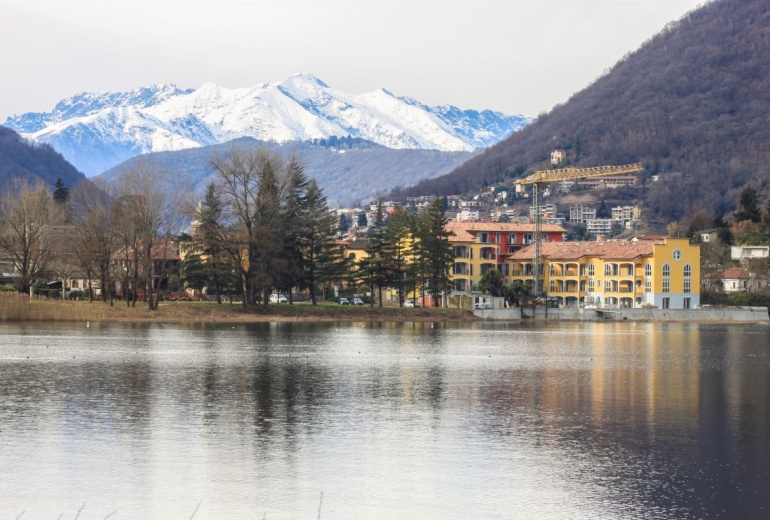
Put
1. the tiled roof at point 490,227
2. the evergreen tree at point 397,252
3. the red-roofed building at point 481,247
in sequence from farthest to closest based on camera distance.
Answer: the tiled roof at point 490,227
the red-roofed building at point 481,247
the evergreen tree at point 397,252

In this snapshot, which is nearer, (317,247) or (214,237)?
(214,237)

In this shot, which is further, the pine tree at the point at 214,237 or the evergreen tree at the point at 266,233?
the pine tree at the point at 214,237

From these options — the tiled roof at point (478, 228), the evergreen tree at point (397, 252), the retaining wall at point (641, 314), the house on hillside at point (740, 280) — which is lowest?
the retaining wall at point (641, 314)

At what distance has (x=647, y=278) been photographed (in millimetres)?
134500

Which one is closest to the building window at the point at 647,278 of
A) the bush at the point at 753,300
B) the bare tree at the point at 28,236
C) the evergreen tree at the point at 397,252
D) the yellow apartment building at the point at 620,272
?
the yellow apartment building at the point at 620,272

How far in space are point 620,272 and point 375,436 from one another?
109367 millimetres

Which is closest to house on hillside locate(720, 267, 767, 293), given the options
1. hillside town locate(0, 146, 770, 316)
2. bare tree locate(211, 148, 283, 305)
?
hillside town locate(0, 146, 770, 316)

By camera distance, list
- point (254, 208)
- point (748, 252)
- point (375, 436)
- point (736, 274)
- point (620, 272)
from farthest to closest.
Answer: point (748, 252) → point (736, 274) → point (620, 272) → point (254, 208) → point (375, 436)

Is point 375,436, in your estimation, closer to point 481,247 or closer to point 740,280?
point 481,247

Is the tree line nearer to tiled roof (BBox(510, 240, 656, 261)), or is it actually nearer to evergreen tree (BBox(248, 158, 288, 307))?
evergreen tree (BBox(248, 158, 288, 307))

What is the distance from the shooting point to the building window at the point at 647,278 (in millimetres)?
133750

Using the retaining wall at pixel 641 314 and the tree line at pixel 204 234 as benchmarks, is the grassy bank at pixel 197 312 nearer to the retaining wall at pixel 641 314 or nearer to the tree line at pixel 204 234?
the tree line at pixel 204 234

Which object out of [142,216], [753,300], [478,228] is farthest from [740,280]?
[142,216]

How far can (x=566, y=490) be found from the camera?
2591 centimetres
